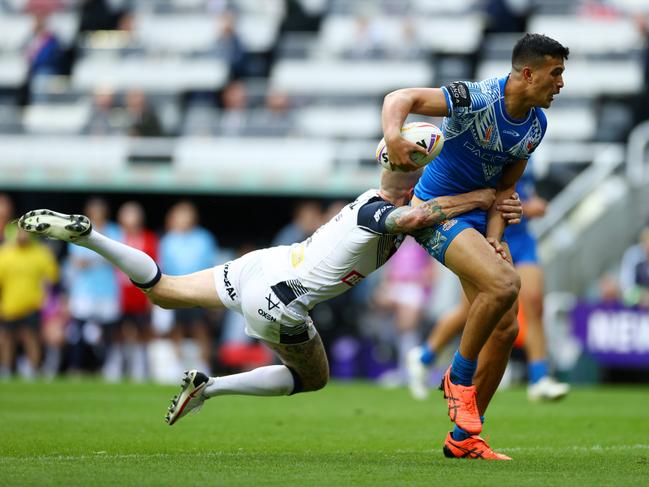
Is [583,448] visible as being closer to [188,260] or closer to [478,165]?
[478,165]

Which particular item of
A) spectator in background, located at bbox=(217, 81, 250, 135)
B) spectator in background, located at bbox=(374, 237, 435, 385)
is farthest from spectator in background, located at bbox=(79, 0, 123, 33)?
spectator in background, located at bbox=(374, 237, 435, 385)

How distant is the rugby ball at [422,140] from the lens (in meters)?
7.40

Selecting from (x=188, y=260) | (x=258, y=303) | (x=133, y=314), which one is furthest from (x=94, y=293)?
(x=258, y=303)

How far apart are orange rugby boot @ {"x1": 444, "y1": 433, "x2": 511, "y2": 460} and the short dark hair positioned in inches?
87.3

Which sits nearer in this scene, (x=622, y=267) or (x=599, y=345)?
(x=599, y=345)

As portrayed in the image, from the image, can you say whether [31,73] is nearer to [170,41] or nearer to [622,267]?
[170,41]

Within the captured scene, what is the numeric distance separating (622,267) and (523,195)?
6.44m

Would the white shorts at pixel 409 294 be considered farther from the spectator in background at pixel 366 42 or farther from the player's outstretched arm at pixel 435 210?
the player's outstretched arm at pixel 435 210

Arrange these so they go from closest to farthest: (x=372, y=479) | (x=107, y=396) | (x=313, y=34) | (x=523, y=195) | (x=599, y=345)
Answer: (x=372, y=479)
(x=523, y=195)
(x=107, y=396)
(x=599, y=345)
(x=313, y=34)

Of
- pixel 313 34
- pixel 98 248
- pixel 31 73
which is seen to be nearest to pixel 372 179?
pixel 313 34

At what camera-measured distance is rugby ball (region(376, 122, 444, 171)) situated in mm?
7402

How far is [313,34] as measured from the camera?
24.3 m

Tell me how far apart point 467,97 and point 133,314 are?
39.5 ft

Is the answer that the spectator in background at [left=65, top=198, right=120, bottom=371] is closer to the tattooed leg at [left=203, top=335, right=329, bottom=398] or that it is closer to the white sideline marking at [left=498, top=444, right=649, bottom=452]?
the tattooed leg at [left=203, top=335, right=329, bottom=398]
